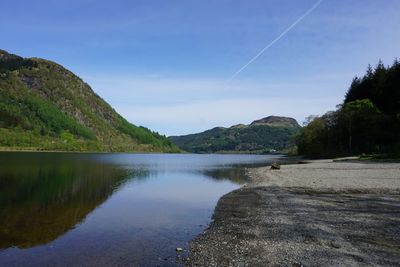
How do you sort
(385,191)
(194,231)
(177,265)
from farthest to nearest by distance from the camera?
(385,191)
(194,231)
(177,265)

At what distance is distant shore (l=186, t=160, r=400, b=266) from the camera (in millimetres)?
16172

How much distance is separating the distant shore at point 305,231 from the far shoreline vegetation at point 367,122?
242 feet

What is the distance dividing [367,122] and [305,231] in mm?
102810

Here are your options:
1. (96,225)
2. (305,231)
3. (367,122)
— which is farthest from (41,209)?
(367,122)

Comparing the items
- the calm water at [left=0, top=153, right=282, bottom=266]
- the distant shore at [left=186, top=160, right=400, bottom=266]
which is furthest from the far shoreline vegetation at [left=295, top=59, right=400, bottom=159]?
the calm water at [left=0, top=153, right=282, bottom=266]

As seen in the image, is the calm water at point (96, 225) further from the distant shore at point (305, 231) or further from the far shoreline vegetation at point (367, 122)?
the far shoreline vegetation at point (367, 122)

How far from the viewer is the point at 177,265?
16984mm

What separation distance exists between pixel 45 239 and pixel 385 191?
98.3 ft

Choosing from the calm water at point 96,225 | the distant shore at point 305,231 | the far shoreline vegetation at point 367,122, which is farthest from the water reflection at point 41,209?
the far shoreline vegetation at point 367,122

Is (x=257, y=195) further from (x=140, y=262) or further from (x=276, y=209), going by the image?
(x=140, y=262)

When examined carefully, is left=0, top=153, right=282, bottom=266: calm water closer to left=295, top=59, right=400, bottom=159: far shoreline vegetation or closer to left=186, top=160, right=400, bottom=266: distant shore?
left=186, top=160, right=400, bottom=266: distant shore

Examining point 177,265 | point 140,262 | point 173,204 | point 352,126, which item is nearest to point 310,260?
point 177,265

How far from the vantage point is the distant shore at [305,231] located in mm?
16172

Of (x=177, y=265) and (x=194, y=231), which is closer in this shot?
(x=177, y=265)
